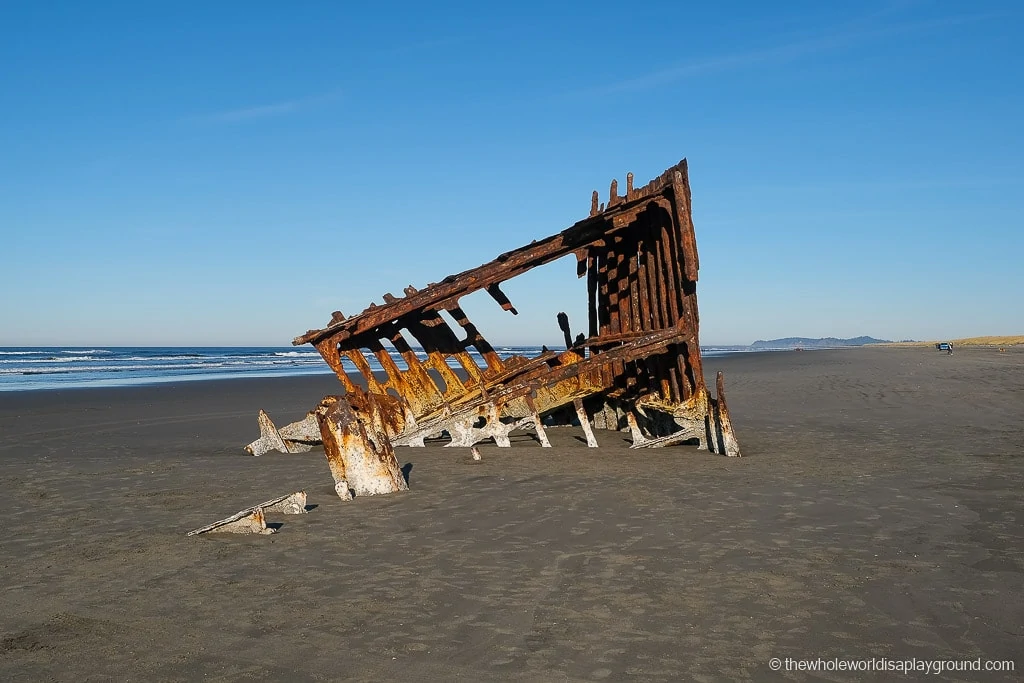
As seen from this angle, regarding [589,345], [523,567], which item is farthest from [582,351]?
[523,567]

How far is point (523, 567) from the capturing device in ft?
15.8

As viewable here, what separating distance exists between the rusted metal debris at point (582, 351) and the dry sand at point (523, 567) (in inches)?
30.3

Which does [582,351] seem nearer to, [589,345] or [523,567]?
[589,345]

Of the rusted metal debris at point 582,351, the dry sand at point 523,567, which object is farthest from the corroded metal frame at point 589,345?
the dry sand at point 523,567

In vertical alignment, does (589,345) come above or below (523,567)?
above

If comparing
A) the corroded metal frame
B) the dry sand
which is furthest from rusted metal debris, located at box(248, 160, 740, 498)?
the dry sand

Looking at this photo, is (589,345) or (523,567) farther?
(589,345)

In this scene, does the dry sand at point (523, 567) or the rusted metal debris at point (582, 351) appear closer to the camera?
the dry sand at point (523, 567)

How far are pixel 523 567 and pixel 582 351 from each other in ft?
23.4

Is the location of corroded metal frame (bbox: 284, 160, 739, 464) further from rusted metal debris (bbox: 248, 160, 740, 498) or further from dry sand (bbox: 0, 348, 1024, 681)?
dry sand (bbox: 0, 348, 1024, 681)

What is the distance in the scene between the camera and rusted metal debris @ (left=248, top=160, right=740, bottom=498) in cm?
985

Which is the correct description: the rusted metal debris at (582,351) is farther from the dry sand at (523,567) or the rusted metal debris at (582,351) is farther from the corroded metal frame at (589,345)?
the dry sand at (523,567)

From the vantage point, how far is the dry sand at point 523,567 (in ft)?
11.7

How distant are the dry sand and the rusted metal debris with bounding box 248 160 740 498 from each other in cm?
77
